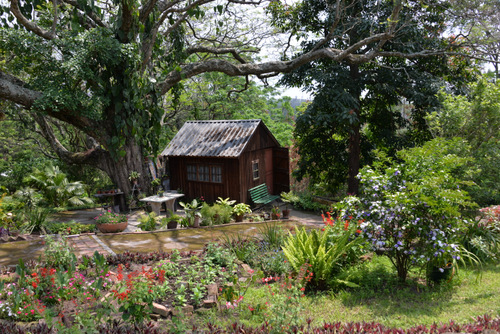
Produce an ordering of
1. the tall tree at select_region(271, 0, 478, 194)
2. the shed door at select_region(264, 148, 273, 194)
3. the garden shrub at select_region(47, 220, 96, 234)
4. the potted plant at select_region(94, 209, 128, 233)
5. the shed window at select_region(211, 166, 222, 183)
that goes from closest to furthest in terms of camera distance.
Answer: the garden shrub at select_region(47, 220, 96, 234) < the potted plant at select_region(94, 209, 128, 233) < the tall tree at select_region(271, 0, 478, 194) < the shed window at select_region(211, 166, 222, 183) < the shed door at select_region(264, 148, 273, 194)

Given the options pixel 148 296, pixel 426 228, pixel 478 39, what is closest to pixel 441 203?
pixel 426 228

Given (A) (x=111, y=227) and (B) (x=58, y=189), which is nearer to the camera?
(A) (x=111, y=227)

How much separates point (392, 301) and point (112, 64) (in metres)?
9.94

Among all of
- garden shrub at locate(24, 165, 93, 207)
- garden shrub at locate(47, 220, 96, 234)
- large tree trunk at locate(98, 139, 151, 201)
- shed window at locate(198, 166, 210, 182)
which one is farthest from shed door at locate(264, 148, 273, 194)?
garden shrub at locate(47, 220, 96, 234)

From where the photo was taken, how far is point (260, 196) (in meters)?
13.4

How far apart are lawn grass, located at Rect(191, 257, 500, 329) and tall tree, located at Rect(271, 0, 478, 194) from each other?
6.38 m

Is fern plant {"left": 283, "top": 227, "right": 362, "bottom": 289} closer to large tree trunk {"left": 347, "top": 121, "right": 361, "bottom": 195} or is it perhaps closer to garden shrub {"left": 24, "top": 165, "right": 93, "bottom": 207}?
large tree trunk {"left": 347, "top": 121, "right": 361, "bottom": 195}

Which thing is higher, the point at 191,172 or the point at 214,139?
the point at 214,139

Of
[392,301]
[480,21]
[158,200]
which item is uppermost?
[480,21]

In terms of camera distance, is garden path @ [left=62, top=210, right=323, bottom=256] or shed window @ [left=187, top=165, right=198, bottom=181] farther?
shed window @ [left=187, top=165, right=198, bottom=181]

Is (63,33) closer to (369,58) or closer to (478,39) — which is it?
(369,58)

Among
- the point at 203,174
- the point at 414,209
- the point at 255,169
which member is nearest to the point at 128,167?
the point at 203,174

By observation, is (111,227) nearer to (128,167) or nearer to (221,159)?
(128,167)

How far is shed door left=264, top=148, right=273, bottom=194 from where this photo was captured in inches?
566
